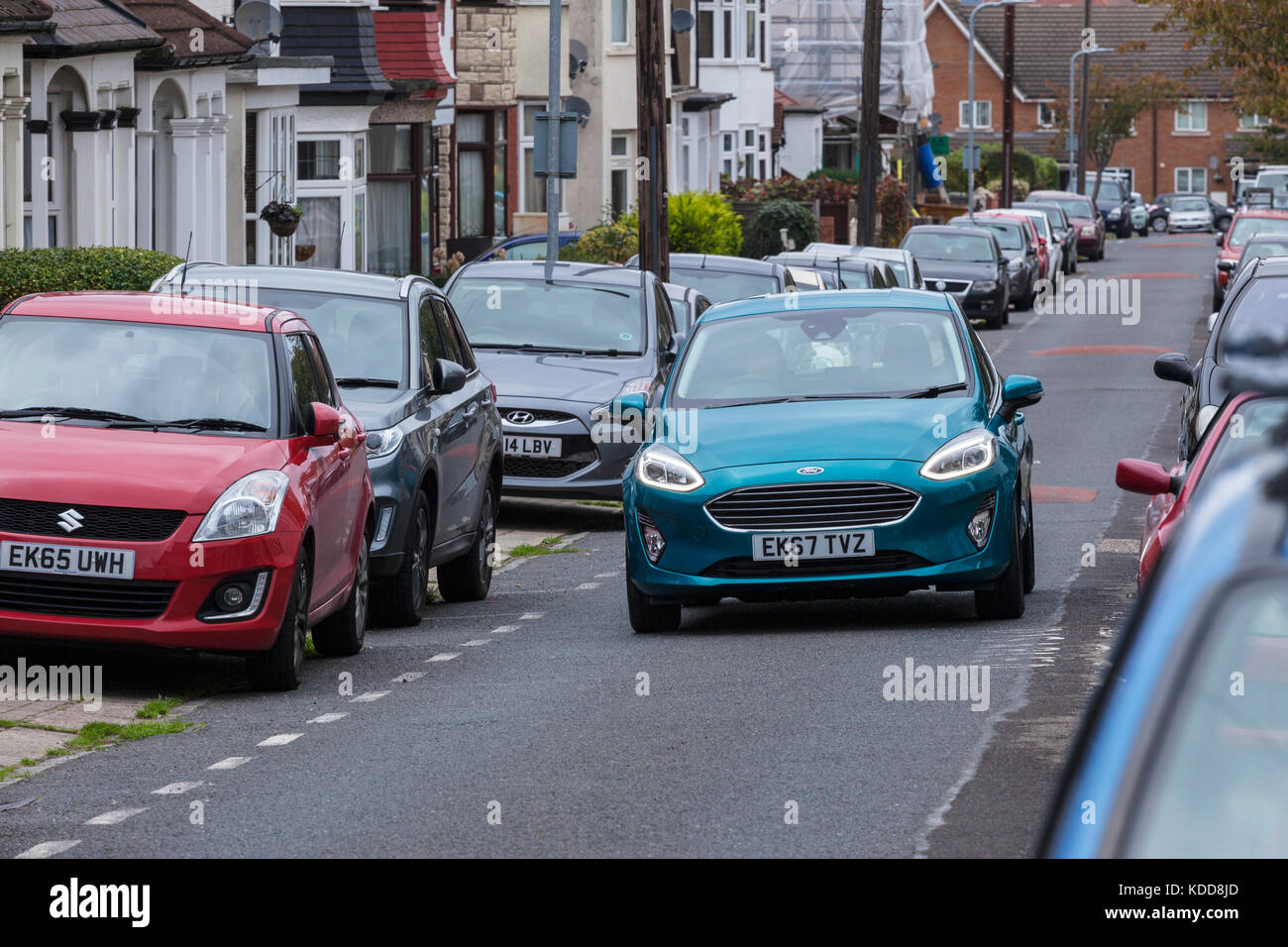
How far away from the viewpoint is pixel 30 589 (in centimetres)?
968

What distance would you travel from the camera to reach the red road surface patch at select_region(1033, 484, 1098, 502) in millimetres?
18766

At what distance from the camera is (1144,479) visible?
888 centimetres

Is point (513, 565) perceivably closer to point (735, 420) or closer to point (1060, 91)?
point (735, 420)

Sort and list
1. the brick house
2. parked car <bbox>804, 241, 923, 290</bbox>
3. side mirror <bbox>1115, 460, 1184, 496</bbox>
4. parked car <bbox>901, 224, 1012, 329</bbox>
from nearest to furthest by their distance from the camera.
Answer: side mirror <bbox>1115, 460, 1184, 496</bbox> → parked car <bbox>804, 241, 923, 290</bbox> → parked car <bbox>901, 224, 1012, 329</bbox> → the brick house

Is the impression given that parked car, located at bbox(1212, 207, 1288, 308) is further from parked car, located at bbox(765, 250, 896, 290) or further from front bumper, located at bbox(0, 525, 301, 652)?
front bumper, located at bbox(0, 525, 301, 652)

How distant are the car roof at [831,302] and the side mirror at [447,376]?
4.75 feet

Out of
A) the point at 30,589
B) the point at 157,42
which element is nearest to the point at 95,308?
the point at 30,589

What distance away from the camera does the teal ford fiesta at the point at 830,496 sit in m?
11.4

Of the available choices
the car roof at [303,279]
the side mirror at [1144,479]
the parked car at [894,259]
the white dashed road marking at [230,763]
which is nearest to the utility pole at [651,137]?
the parked car at [894,259]

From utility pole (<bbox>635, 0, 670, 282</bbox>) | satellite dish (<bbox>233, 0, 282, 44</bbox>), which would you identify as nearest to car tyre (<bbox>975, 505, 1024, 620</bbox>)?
utility pole (<bbox>635, 0, 670, 282</bbox>)

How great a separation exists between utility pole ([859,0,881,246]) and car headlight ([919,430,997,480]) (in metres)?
29.8

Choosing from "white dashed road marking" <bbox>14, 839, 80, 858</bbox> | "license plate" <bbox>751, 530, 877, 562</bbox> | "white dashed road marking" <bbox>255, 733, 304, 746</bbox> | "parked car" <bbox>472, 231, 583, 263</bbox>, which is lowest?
"white dashed road marking" <bbox>255, 733, 304, 746</bbox>

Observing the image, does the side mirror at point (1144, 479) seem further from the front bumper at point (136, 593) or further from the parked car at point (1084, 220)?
the parked car at point (1084, 220)
